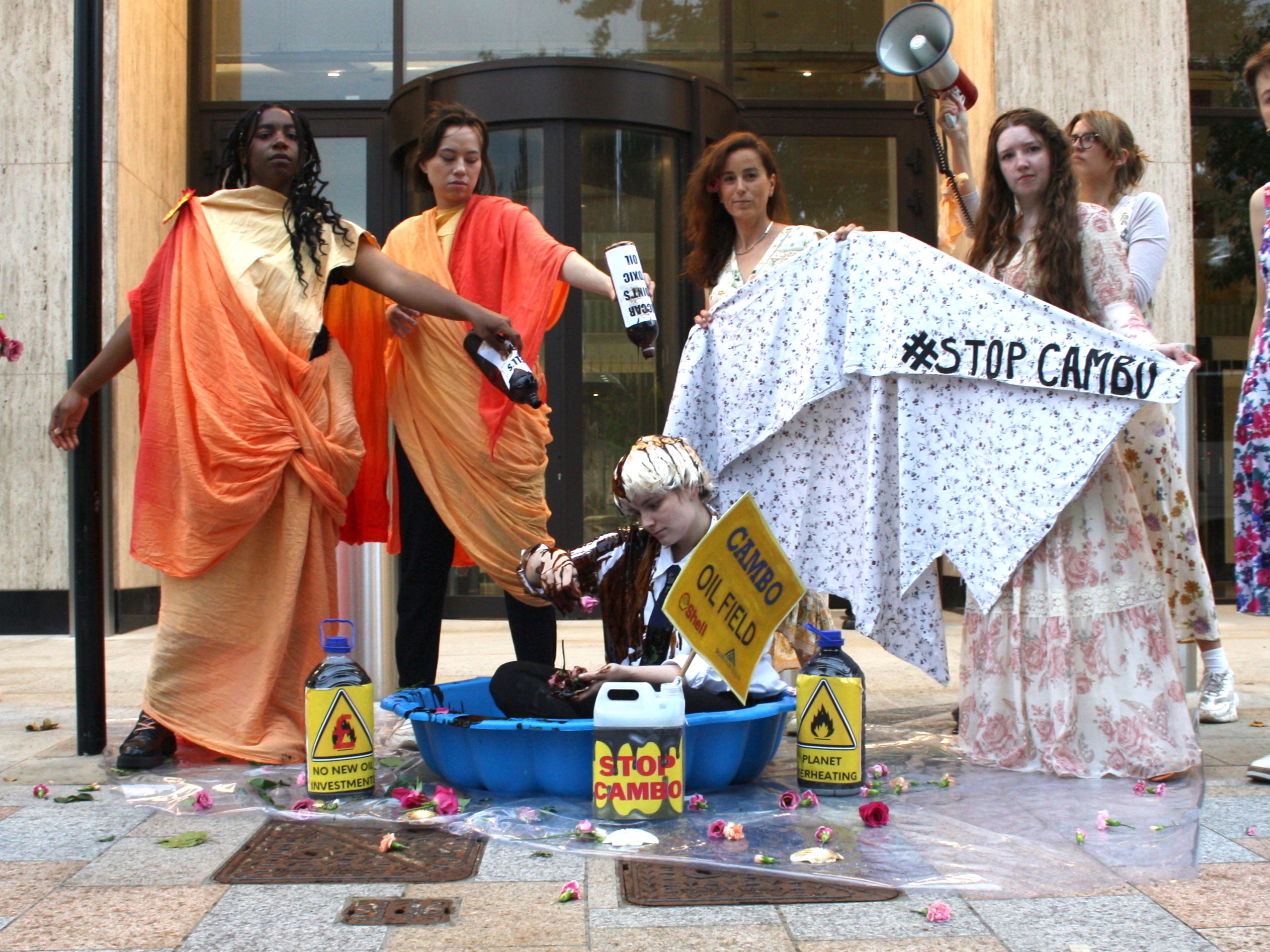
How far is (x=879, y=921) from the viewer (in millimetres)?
1928

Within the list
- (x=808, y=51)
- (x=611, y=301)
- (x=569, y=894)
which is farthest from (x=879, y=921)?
(x=808, y=51)

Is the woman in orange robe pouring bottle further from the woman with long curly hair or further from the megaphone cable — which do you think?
the megaphone cable

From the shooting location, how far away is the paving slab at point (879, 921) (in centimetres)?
186

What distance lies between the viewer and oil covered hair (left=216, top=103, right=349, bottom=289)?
351 centimetres

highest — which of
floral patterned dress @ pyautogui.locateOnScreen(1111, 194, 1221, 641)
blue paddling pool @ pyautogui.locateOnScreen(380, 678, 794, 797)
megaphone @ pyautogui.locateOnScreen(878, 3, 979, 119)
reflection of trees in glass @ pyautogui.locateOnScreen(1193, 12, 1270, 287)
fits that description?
reflection of trees in glass @ pyautogui.locateOnScreen(1193, 12, 1270, 287)

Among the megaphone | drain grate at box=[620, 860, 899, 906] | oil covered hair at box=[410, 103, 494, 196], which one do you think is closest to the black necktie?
drain grate at box=[620, 860, 899, 906]

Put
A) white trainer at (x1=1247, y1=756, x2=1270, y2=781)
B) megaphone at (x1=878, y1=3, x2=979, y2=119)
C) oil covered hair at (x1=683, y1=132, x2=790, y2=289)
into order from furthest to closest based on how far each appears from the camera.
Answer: oil covered hair at (x1=683, y1=132, x2=790, y2=289), megaphone at (x1=878, y1=3, x2=979, y2=119), white trainer at (x1=1247, y1=756, x2=1270, y2=781)

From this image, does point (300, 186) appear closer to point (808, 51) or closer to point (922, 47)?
point (922, 47)

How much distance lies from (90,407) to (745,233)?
2090mm

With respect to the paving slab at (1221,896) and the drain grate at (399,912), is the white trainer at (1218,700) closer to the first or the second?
the paving slab at (1221,896)

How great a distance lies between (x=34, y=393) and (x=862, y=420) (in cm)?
530

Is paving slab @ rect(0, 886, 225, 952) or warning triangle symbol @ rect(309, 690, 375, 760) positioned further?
warning triangle symbol @ rect(309, 690, 375, 760)

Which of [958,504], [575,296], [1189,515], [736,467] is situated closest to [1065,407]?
[958,504]

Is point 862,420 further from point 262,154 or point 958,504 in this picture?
point 262,154
